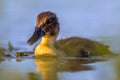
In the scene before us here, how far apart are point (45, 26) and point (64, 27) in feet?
7.10

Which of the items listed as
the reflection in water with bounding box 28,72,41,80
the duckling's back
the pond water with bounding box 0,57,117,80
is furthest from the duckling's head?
the reflection in water with bounding box 28,72,41,80

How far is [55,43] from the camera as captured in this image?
10.6 m

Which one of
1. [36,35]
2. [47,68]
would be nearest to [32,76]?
[47,68]

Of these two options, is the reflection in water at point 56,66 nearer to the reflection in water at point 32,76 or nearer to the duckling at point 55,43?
the reflection in water at point 32,76

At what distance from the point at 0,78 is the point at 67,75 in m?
0.92

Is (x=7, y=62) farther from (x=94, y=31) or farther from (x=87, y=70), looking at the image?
(x=94, y=31)

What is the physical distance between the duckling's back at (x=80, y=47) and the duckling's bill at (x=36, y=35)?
1.39 ft

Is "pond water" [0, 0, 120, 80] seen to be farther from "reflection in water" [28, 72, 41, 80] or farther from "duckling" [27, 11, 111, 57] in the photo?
"duckling" [27, 11, 111, 57]

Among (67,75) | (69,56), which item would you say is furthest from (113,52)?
(67,75)

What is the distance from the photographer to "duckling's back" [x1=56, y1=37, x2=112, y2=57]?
1025cm

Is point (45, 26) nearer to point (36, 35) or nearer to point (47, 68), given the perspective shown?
point (36, 35)

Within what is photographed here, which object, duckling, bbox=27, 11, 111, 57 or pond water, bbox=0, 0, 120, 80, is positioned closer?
pond water, bbox=0, 0, 120, 80

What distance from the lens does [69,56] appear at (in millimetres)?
10156

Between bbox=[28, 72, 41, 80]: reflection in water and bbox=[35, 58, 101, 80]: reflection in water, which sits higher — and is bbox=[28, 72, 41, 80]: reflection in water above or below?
below
